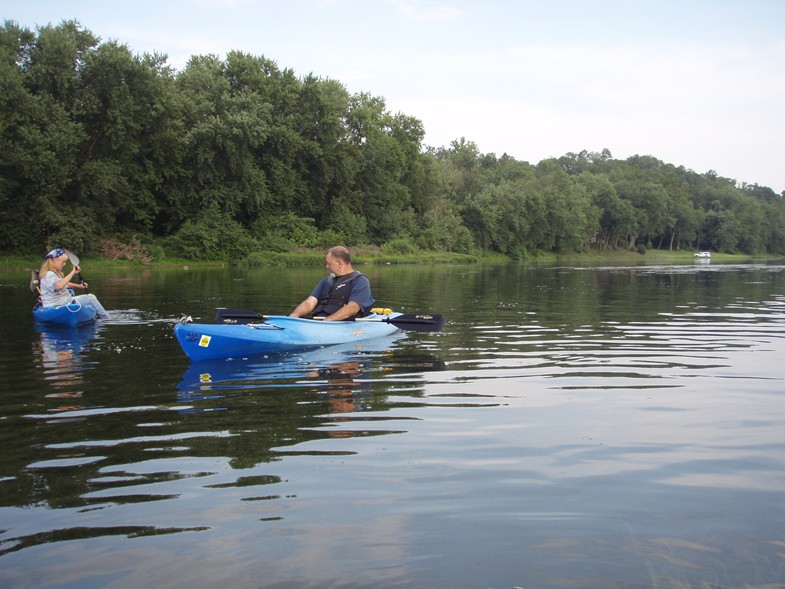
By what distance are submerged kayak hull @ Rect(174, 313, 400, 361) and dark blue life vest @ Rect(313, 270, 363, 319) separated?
433mm

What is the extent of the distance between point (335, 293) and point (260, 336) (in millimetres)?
1961

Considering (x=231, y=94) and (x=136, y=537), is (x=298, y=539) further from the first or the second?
(x=231, y=94)

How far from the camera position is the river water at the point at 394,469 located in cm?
340

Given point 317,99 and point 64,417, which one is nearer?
point 64,417

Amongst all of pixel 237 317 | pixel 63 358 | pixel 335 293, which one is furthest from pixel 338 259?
pixel 63 358

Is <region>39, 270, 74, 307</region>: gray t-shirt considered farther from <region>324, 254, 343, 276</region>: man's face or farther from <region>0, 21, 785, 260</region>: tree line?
<region>0, 21, 785, 260</region>: tree line

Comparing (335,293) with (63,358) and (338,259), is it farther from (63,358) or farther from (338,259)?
(63,358)

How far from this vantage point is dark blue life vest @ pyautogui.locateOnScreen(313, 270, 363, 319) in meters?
11.1

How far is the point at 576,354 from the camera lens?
32.9ft

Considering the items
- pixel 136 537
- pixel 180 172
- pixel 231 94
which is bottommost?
pixel 136 537

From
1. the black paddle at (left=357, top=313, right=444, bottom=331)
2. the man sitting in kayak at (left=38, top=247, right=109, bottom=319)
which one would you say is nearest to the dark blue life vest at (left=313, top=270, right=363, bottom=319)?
the black paddle at (left=357, top=313, right=444, bottom=331)

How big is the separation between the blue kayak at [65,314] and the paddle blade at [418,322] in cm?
587

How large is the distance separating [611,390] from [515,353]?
258 cm

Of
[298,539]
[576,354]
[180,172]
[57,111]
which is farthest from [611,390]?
[180,172]
